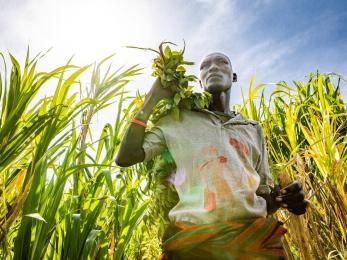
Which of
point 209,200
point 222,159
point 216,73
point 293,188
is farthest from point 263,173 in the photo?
point 216,73

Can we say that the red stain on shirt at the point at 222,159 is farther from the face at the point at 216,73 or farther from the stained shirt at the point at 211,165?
the face at the point at 216,73

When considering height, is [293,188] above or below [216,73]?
below

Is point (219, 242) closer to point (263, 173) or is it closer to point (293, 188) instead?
point (293, 188)

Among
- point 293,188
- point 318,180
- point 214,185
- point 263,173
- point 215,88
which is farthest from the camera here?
point 318,180

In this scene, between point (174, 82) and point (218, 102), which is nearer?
point (174, 82)

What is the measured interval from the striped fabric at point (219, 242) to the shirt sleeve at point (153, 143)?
33 cm

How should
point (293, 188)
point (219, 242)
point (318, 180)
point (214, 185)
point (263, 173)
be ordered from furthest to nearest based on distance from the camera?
point (318, 180), point (263, 173), point (293, 188), point (214, 185), point (219, 242)

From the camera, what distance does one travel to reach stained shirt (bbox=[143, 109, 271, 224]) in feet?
4.18

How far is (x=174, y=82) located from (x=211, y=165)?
39 centimetres

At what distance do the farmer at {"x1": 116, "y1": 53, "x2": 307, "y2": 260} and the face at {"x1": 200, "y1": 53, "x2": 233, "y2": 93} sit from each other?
206 millimetres

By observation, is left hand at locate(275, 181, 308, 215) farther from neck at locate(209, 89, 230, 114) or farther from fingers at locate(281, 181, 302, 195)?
neck at locate(209, 89, 230, 114)

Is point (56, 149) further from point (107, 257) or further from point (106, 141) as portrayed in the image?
point (107, 257)

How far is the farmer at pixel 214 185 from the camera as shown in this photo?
3.98 feet

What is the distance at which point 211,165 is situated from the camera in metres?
1.36
